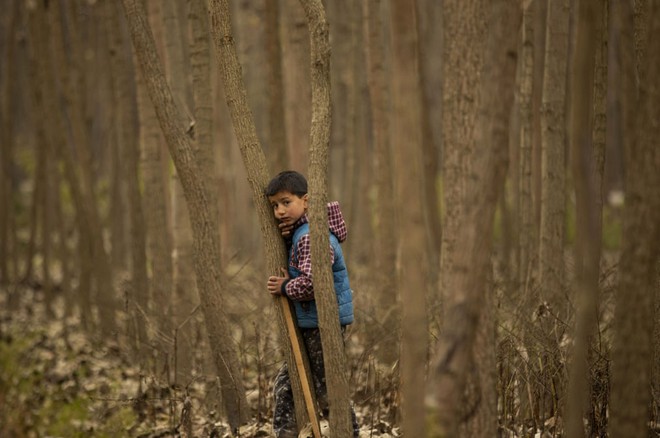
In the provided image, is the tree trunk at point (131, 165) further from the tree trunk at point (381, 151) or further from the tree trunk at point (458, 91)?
the tree trunk at point (458, 91)

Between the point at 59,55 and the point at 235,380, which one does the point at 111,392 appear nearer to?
the point at 235,380

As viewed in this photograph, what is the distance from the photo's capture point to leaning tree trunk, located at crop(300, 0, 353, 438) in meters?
4.73

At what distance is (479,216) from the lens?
3.84 meters

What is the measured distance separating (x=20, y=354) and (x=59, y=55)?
4.09 metres

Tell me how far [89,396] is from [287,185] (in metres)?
2.76

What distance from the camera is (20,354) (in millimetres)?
10859

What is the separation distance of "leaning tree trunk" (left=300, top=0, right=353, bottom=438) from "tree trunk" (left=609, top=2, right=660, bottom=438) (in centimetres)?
149

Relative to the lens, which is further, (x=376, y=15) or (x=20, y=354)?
(x=20, y=354)

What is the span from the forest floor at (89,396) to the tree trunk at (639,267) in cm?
208

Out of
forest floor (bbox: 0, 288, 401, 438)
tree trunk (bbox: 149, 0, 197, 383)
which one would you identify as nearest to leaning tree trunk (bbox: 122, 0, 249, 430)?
forest floor (bbox: 0, 288, 401, 438)

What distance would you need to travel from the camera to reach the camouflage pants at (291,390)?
17.7ft

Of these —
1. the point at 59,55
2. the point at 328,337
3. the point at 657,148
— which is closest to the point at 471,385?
the point at 328,337

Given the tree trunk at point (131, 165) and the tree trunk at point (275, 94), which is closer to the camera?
the tree trunk at point (275, 94)

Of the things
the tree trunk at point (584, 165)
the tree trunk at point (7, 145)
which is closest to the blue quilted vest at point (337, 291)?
the tree trunk at point (584, 165)
